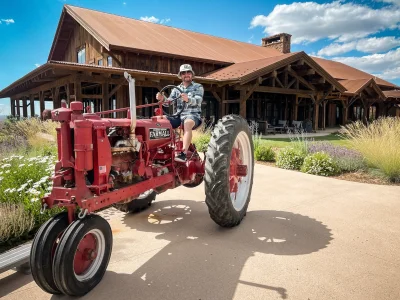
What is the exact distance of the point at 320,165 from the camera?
6668mm

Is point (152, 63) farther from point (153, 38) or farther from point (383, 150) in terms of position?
point (383, 150)

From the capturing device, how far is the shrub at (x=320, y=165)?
6.58 m

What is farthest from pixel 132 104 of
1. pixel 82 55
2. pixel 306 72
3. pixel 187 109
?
pixel 82 55

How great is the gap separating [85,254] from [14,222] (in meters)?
1.45

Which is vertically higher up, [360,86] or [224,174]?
[360,86]

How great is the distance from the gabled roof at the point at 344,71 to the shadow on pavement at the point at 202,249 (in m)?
25.9

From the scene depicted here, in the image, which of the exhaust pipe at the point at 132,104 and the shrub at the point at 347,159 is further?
the shrub at the point at 347,159

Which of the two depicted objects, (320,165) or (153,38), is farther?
(153,38)

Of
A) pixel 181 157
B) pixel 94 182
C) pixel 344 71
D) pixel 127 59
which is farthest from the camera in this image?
pixel 344 71

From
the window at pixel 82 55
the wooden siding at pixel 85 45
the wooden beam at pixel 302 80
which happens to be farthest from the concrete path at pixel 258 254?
the window at pixel 82 55

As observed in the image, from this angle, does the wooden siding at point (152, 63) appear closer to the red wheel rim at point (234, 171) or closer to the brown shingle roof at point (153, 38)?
the brown shingle roof at point (153, 38)

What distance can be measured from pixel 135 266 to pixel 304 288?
1.40 meters

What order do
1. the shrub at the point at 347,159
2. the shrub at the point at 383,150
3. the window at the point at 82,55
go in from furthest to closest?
the window at the point at 82,55 → the shrub at the point at 347,159 → the shrub at the point at 383,150

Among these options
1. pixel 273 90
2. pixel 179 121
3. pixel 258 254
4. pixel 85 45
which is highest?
pixel 85 45
